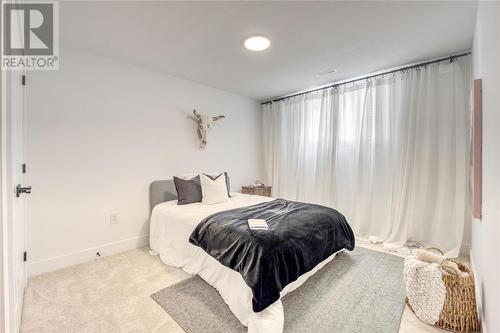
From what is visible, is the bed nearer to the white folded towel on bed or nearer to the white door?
the white folded towel on bed

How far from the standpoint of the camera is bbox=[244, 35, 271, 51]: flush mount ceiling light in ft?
7.72

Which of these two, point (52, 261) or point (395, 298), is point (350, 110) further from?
point (52, 261)

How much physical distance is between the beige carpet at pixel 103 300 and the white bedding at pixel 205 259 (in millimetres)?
183

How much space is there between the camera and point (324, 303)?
1882mm

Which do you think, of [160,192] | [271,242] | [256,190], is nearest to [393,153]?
[256,190]

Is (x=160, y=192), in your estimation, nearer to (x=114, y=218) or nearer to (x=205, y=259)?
(x=114, y=218)

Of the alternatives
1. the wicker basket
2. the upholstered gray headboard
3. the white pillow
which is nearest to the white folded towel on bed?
the white pillow

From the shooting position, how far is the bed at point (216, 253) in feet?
5.09

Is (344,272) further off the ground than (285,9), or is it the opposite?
(285,9)

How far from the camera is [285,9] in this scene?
193cm

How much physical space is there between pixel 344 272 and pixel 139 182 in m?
2.68

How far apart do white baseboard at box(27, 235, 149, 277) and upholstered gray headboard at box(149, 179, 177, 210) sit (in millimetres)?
480

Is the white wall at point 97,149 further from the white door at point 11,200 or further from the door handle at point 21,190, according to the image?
the door handle at point 21,190

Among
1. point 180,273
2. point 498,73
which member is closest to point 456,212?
point 498,73
